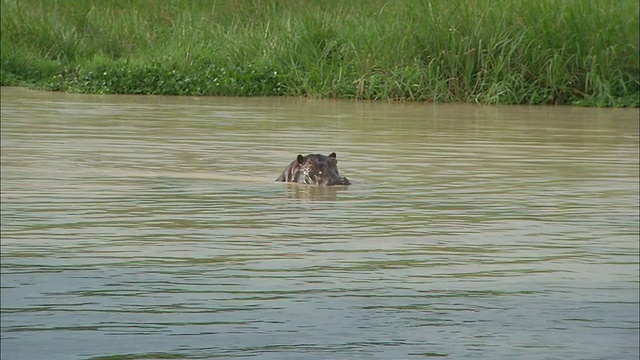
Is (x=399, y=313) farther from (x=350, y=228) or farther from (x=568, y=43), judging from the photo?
(x=568, y=43)

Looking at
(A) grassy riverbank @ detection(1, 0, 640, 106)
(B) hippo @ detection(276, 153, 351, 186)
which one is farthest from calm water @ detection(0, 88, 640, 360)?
(A) grassy riverbank @ detection(1, 0, 640, 106)

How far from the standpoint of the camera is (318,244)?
529cm

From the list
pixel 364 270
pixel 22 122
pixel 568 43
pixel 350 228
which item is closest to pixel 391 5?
pixel 568 43

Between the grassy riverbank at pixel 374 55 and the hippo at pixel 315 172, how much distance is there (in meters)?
6.28

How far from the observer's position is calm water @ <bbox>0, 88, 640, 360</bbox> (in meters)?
3.46

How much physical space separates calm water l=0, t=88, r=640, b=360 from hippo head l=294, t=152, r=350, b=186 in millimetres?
118

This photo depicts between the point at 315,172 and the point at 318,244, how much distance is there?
223 cm

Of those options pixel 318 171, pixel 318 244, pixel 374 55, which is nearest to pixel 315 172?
pixel 318 171

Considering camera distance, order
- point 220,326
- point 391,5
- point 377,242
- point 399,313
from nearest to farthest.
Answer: point 220,326 → point 399,313 → point 377,242 → point 391,5

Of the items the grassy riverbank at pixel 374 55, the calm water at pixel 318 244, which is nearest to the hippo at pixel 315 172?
the calm water at pixel 318 244

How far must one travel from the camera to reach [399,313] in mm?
3807

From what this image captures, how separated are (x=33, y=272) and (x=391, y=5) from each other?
11.6 meters

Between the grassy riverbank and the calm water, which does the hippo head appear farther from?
the grassy riverbank

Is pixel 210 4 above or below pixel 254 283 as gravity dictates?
above
